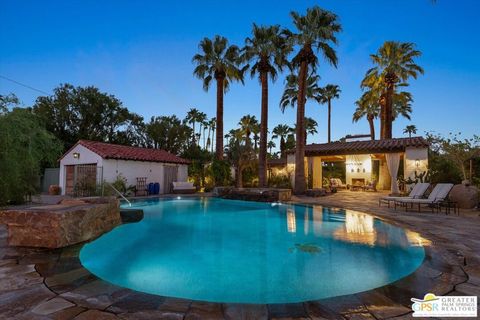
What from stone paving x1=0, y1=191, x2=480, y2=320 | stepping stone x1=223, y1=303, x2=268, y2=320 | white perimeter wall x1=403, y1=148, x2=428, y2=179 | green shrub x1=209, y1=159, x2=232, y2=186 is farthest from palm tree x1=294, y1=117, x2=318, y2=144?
stepping stone x1=223, y1=303, x2=268, y2=320

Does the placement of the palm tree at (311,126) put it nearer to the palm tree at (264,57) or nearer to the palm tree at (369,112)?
the palm tree at (369,112)

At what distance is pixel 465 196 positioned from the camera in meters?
10.8

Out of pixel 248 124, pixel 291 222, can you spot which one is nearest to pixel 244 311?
pixel 291 222

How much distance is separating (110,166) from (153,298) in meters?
15.0

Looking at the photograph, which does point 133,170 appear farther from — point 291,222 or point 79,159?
point 291,222

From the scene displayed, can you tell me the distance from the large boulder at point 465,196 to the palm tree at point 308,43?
7773mm

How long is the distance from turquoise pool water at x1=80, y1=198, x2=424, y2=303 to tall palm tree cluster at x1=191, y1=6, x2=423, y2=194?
9.79 metres

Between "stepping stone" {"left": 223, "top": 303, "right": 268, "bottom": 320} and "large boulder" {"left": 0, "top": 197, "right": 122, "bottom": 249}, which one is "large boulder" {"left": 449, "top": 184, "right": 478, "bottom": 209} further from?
"large boulder" {"left": 0, "top": 197, "right": 122, "bottom": 249}

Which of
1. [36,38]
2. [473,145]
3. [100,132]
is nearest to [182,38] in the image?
[36,38]

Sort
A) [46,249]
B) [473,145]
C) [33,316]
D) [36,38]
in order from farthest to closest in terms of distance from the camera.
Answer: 1. [36,38]
2. [473,145]
3. [46,249]
4. [33,316]

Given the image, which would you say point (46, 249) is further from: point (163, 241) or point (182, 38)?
point (182, 38)

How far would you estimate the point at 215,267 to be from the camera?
486cm

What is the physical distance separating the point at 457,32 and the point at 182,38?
610 inches

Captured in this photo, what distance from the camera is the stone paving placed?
2.49 metres
